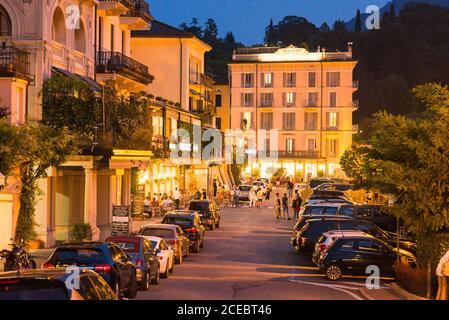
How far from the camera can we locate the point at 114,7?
4191cm

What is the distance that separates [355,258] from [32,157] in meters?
9.72

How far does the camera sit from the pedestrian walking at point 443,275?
784 inches

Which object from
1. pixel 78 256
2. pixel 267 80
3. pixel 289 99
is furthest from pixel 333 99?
pixel 78 256

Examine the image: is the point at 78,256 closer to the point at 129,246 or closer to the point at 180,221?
the point at 129,246

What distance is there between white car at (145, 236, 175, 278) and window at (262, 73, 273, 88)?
8943 cm

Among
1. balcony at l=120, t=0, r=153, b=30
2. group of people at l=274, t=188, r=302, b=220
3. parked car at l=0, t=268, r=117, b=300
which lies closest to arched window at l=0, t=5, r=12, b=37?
balcony at l=120, t=0, r=153, b=30

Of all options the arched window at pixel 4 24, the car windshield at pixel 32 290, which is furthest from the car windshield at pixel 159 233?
the car windshield at pixel 32 290

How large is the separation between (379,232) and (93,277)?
70.0ft

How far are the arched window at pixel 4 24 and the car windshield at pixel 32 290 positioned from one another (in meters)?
22.4

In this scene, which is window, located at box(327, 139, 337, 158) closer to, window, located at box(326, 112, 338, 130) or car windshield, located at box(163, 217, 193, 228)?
window, located at box(326, 112, 338, 130)

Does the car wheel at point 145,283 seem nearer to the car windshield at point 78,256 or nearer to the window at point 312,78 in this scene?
the car windshield at point 78,256

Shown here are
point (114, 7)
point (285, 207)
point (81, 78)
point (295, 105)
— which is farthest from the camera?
point (295, 105)

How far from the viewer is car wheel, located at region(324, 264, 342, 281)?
88.0 feet
